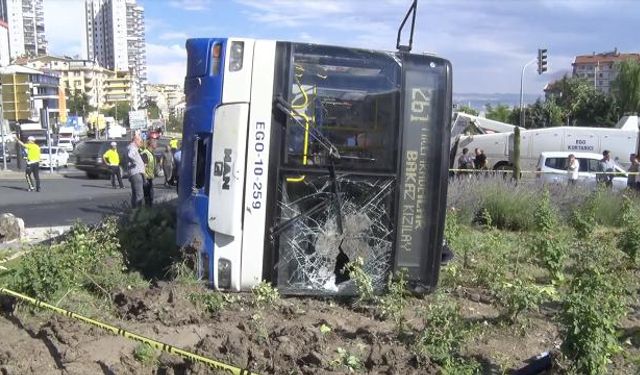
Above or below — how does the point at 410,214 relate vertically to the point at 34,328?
above

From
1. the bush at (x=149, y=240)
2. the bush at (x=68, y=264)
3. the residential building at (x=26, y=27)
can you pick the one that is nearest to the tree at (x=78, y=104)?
the residential building at (x=26, y=27)

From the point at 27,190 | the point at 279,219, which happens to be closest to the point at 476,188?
the point at 279,219

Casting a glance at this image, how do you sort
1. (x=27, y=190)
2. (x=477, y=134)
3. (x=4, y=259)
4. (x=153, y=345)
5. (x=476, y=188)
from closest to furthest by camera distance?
(x=153, y=345) → (x=4, y=259) → (x=476, y=188) → (x=27, y=190) → (x=477, y=134)

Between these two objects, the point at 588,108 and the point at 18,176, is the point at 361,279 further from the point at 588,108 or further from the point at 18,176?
the point at 588,108

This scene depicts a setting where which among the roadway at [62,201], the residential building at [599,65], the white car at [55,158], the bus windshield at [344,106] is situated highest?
the residential building at [599,65]

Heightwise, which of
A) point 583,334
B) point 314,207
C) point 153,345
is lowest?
point 153,345

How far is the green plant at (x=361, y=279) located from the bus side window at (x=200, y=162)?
157cm

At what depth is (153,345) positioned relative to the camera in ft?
16.5

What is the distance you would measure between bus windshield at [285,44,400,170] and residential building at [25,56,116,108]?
162 m

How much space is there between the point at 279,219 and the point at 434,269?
5.18 feet

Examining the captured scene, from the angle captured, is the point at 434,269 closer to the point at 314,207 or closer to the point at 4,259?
the point at 314,207

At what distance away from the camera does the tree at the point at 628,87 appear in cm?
7837

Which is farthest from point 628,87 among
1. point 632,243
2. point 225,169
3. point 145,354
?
point 145,354

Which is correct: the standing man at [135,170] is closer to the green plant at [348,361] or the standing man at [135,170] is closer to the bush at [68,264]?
the bush at [68,264]
